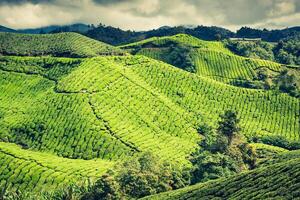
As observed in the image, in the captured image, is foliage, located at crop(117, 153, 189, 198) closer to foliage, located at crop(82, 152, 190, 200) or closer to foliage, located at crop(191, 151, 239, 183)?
foliage, located at crop(82, 152, 190, 200)

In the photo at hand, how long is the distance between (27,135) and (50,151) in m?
18.0

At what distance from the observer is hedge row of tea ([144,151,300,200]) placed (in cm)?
6781

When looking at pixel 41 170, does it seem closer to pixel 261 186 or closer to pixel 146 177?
pixel 146 177

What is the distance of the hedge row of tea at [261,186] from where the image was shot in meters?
67.8

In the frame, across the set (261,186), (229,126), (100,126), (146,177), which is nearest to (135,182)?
(146,177)

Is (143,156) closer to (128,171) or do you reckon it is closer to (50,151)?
(128,171)

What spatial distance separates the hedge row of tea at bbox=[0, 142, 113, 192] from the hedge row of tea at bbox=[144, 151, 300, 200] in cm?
4998

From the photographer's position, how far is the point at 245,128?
19700cm

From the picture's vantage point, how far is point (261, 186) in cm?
7525

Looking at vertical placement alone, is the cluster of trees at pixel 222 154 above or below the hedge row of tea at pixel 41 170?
above

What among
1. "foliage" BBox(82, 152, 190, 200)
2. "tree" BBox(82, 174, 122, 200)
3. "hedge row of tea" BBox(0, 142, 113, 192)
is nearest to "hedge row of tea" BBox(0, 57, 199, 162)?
"hedge row of tea" BBox(0, 142, 113, 192)

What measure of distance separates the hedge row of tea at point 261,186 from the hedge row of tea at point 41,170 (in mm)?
49980

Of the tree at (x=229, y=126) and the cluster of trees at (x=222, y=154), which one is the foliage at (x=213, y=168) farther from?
the tree at (x=229, y=126)

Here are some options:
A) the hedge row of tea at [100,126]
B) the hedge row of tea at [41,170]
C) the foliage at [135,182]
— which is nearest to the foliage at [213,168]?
the foliage at [135,182]
